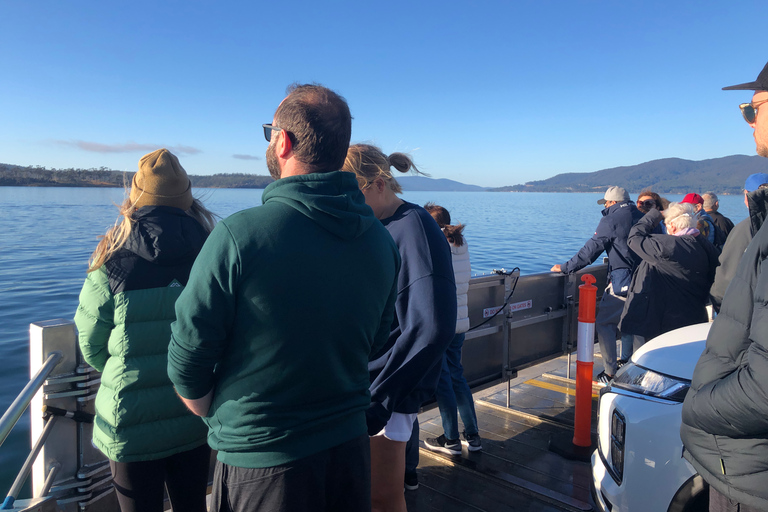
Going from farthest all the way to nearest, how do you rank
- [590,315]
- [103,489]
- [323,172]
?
[590,315] < [103,489] < [323,172]

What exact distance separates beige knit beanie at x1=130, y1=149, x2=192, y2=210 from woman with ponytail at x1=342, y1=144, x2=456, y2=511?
2.34 ft

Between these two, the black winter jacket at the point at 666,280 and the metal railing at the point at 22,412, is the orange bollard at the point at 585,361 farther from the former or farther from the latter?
the metal railing at the point at 22,412

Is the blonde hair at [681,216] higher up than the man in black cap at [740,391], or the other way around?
the blonde hair at [681,216]

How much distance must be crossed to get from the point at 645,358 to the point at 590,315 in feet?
3.80

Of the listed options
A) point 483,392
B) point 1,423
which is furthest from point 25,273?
point 1,423

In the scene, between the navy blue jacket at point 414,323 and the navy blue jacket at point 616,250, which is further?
the navy blue jacket at point 616,250

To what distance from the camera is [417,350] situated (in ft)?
6.29

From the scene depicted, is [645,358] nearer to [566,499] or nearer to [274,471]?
[566,499]

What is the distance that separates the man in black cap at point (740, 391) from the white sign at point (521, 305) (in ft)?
10.2

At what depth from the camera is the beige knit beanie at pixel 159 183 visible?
6.81 ft

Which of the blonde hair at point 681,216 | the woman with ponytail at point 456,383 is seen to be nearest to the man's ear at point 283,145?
the woman with ponytail at point 456,383

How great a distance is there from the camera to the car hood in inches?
97.3

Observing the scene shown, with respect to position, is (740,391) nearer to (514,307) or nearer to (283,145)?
(283,145)

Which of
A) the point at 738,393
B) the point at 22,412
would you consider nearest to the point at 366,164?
the point at 738,393
